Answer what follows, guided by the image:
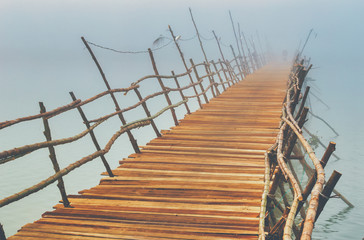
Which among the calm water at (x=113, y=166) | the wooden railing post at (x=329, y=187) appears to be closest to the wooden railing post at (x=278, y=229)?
the wooden railing post at (x=329, y=187)

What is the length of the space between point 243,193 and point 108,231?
149 cm

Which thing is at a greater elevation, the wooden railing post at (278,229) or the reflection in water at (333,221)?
the wooden railing post at (278,229)

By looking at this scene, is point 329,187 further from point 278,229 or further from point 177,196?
point 177,196

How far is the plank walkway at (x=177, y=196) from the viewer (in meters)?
3.10

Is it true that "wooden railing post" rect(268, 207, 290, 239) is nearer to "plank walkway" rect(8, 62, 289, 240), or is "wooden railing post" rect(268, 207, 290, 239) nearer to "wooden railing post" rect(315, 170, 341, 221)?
"plank walkway" rect(8, 62, 289, 240)

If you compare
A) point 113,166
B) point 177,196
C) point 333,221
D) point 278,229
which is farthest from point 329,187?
point 113,166

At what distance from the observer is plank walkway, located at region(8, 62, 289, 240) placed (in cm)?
310

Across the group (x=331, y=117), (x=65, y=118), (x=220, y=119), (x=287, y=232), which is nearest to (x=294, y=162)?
(x=220, y=119)

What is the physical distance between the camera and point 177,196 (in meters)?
3.88

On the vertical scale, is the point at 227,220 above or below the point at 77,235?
below

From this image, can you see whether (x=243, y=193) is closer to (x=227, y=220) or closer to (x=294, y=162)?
(x=227, y=220)

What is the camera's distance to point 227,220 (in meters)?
3.22

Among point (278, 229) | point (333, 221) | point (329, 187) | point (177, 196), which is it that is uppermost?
point (329, 187)

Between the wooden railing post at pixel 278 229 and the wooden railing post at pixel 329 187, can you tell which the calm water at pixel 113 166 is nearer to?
the wooden railing post at pixel 278 229
